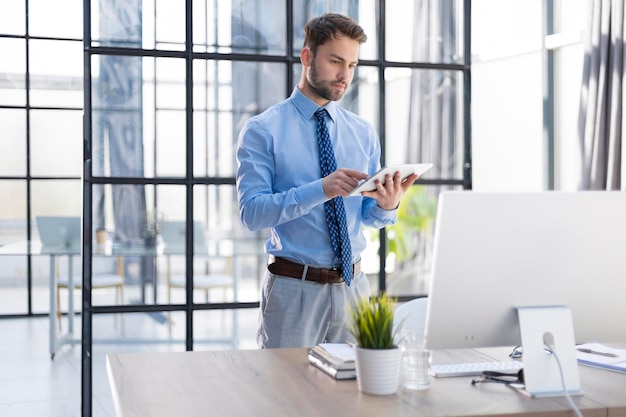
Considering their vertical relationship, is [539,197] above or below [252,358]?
above

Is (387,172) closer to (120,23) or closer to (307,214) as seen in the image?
(307,214)

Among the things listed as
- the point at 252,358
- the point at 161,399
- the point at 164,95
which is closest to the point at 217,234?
the point at 164,95

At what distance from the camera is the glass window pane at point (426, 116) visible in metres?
3.67

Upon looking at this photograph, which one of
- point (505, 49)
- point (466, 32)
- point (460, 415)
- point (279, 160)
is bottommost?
point (460, 415)

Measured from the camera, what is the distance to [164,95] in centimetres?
340

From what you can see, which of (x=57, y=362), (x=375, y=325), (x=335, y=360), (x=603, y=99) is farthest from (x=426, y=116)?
(x=57, y=362)

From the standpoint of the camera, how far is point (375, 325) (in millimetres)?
1793

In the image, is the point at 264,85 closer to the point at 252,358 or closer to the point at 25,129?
the point at 252,358

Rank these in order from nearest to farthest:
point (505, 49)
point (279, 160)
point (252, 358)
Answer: point (252, 358), point (279, 160), point (505, 49)

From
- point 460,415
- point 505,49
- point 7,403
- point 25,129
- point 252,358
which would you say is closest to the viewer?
point 460,415

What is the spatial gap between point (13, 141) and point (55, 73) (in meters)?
0.80

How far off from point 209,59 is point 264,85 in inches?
10.1

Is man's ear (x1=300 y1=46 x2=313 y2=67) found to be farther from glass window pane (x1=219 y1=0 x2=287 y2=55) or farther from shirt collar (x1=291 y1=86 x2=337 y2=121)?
glass window pane (x1=219 y1=0 x2=287 y2=55)

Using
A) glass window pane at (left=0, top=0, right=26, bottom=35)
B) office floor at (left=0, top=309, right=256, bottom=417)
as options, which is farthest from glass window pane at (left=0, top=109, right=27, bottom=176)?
office floor at (left=0, top=309, right=256, bottom=417)
